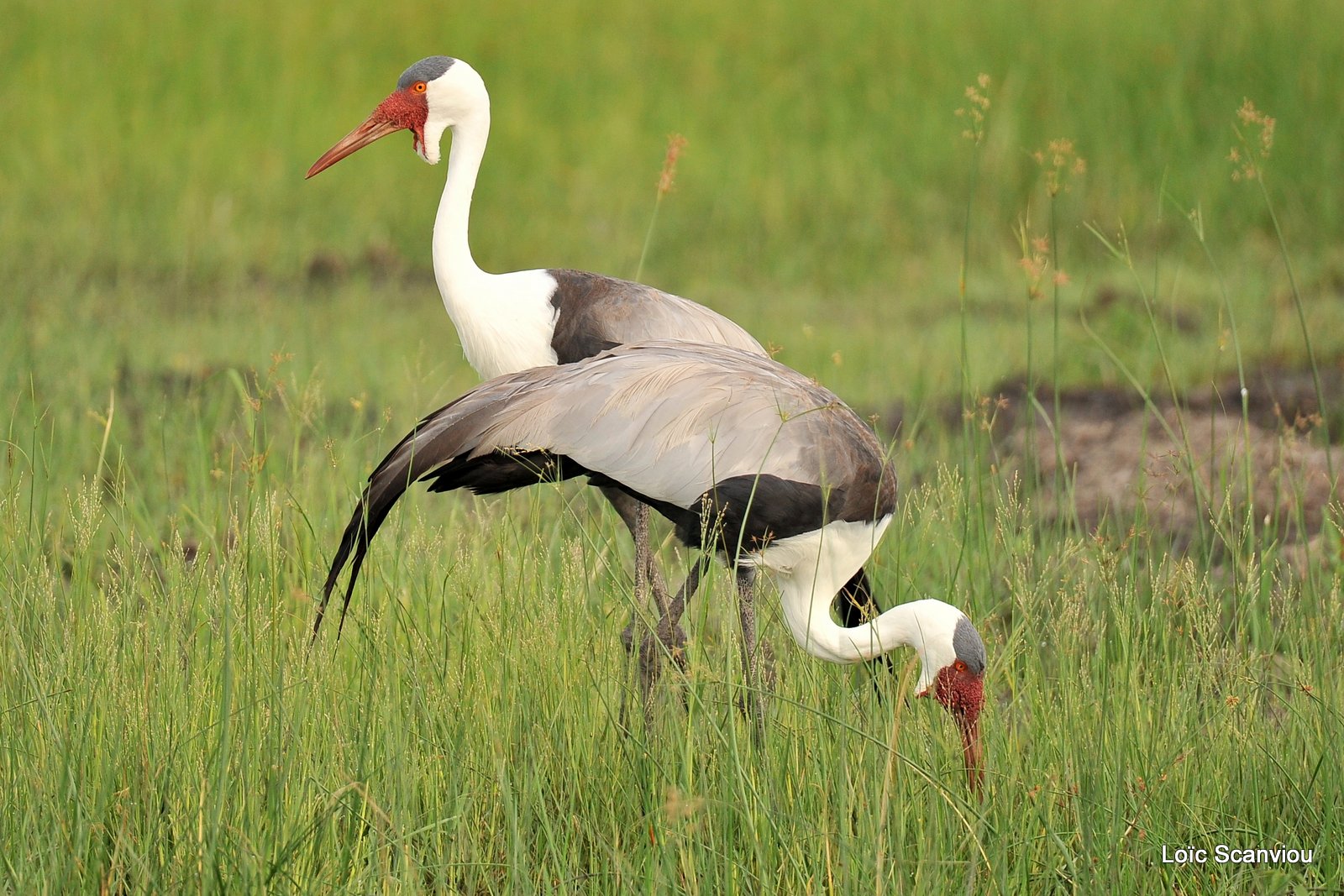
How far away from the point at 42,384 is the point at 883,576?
3427 mm

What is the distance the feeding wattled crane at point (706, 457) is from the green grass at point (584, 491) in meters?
0.13

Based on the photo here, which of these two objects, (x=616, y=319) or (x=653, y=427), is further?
(x=616, y=319)

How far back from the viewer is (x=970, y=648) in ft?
10.2

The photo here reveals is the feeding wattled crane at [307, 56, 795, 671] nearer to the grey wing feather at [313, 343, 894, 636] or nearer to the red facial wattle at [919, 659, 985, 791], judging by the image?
the grey wing feather at [313, 343, 894, 636]

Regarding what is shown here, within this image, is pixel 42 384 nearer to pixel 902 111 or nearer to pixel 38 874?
pixel 38 874

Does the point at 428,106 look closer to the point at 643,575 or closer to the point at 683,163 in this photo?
the point at 643,575

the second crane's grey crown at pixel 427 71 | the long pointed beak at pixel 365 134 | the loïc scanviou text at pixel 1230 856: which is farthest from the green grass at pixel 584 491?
the second crane's grey crown at pixel 427 71

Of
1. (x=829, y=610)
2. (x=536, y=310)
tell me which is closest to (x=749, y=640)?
(x=829, y=610)

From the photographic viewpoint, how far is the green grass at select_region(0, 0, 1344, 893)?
8.50ft

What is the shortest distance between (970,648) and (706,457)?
2.08 feet

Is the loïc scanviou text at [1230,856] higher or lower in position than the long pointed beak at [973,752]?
lower

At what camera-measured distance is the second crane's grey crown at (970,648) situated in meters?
3.10

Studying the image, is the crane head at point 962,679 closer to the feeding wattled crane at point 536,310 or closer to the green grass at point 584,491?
the green grass at point 584,491

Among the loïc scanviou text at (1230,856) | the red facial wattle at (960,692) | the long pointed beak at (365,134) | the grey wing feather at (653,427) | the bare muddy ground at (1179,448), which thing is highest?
the long pointed beak at (365,134)
